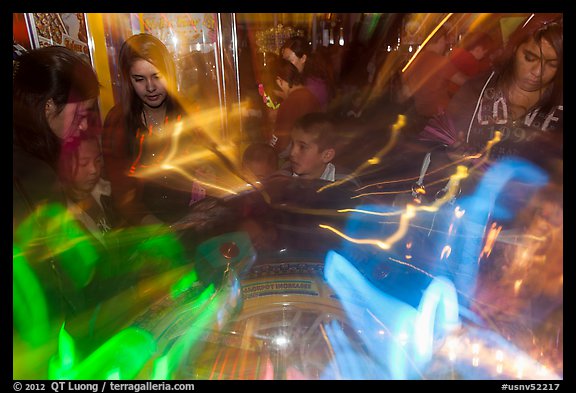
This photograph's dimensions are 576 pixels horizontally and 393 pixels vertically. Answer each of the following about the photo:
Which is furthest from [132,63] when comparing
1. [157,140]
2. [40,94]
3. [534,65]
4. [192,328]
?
[534,65]

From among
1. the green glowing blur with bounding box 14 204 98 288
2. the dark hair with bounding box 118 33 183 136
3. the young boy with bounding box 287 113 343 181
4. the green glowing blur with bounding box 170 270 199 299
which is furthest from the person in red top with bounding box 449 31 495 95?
the green glowing blur with bounding box 14 204 98 288

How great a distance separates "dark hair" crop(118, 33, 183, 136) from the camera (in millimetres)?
1316

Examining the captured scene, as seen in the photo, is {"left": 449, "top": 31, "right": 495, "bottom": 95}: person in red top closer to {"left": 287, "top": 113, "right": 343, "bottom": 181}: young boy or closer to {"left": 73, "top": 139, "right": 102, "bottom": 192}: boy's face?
{"left": 287, "top": 113, "right": 343, "bottom": 181}: young boy

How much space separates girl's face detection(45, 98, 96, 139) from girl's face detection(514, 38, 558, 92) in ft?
3.89

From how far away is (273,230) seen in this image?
3.38 ft

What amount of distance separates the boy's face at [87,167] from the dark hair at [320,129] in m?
0.69

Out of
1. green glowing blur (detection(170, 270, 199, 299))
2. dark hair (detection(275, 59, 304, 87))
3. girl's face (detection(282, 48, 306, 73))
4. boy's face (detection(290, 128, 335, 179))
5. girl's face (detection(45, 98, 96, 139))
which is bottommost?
green glowing blur (detection(170, 270, 199, 299))

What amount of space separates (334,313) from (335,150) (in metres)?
0.78

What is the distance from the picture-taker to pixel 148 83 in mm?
1331

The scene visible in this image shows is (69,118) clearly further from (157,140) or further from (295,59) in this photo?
(295,59)

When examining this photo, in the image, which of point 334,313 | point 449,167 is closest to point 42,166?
point 334,313

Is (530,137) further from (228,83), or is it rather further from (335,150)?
(228,83)

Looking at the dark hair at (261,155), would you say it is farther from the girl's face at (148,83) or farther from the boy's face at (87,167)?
the boy's face at (87,167)

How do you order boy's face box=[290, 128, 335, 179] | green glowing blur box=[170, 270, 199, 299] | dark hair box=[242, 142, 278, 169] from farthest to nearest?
dark hair box=[242, 142, 278, 169]
boy's face box=[290, 128, 335, 179]
green glowing blur box=[170, 270, 199, 299]
